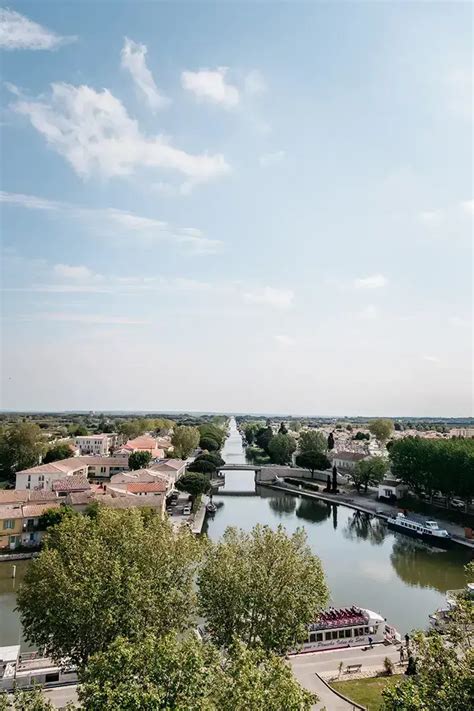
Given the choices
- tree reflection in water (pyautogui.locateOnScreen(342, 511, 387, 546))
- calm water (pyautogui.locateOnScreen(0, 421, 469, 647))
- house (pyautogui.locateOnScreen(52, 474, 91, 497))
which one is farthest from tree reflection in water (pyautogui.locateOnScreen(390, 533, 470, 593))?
house (pyautogui.locateOnScreen(52, 474, 91, 497))

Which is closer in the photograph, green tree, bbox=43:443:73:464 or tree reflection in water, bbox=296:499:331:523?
tree reflection in water, bbox=296:499:331:523

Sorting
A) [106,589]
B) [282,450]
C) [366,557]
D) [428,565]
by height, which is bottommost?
[366,557]

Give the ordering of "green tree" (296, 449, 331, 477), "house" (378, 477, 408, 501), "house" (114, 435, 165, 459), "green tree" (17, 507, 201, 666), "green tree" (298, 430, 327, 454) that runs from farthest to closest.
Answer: "green tree" (298, 430, 327, 454) < "house" (114, 435, 165, 459) < "green tree" (296, 449, 331, 477) < "house" (378, 477, 408, 501) < "green tree" (17, 507, 201, 666)

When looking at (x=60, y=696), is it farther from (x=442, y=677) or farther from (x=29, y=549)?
(x=29, y=549)

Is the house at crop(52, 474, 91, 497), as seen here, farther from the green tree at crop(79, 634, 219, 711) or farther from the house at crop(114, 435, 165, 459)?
the green tree at crop(79, 634, 219, 711)

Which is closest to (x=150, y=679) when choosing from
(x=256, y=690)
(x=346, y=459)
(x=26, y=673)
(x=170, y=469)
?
(x=256, y=690)

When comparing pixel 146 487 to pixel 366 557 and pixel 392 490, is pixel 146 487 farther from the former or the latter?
pixel 392 490

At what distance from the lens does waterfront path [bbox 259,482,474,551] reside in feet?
127

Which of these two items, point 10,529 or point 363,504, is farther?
point 363,504

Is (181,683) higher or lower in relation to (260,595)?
higher

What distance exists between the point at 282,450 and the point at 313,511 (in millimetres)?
27646

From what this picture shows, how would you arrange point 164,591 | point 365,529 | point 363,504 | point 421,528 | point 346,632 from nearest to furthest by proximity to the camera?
point 164,591 → point 346,632 → point 421,528 → point 365,529 → point 363,504

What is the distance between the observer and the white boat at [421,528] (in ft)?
124

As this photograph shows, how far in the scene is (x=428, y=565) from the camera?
109 ft
